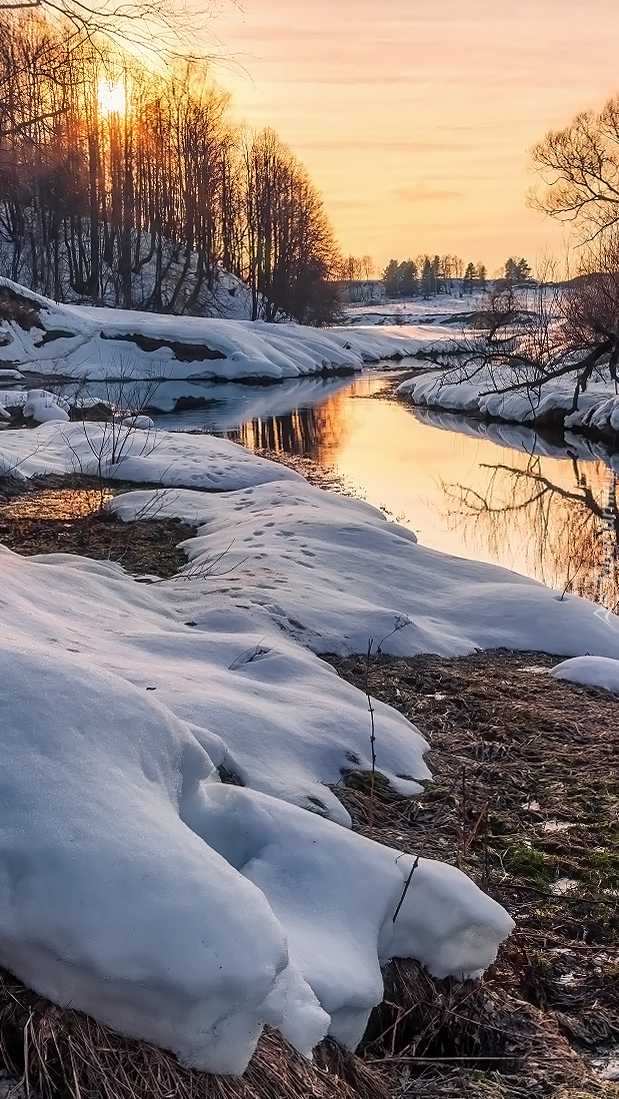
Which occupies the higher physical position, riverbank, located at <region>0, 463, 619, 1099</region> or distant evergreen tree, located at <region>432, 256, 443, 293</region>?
distant evergreen tree, located at <region>432, 256, 443, 293</region>

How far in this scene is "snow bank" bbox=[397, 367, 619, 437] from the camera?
19812mm

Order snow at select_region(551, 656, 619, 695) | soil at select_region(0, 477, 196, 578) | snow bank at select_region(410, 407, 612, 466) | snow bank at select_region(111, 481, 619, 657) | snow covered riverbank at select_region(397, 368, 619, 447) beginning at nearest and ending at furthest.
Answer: snow at select_region(551, 656, 619, 695) → snow bank at select_region(111, 481, 619, 657) → soil at select_region(0, 477, 196, 578) → snow bank at select_region(410, 407, 612, 466) → snow covered riverbank at select_region(397, 368, 619, 447)

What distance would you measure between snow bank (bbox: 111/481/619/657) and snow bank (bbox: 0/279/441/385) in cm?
2237

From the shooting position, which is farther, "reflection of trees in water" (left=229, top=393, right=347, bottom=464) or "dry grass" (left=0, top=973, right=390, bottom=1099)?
"reflection of trees in water" (left=229, top=393, right=347, bottom=464)

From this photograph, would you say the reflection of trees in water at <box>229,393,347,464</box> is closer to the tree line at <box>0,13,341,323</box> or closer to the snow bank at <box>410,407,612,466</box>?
the snow bank at <box>410,407,612,466</box>

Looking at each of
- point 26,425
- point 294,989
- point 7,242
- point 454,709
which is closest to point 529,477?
point 26,425

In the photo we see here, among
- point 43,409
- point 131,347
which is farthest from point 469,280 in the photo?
point 43,409

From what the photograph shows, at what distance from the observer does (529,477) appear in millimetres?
15617

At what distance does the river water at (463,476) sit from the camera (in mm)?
10562

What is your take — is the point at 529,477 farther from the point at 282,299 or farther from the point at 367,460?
the point at 282,299

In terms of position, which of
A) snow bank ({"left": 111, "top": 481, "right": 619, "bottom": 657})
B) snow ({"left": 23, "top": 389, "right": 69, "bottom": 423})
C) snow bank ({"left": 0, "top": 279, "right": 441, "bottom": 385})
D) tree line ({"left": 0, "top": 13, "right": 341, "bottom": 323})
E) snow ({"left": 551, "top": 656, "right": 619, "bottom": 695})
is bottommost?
snow ({"left": 551, "top": 656, "right": 619, "bottom": 695})

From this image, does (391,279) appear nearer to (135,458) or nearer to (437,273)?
(437,273)

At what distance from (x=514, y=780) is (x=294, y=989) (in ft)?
7.00

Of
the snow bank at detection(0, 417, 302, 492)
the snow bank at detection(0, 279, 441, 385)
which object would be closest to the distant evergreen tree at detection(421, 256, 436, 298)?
the snow bank at detection(0, 279, 441, 385)
